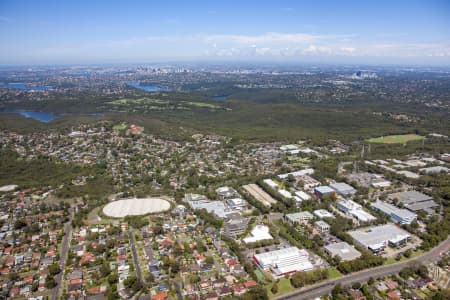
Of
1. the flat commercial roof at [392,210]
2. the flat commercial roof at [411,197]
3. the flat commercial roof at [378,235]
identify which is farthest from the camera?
the flat commercial roof at [411,197]

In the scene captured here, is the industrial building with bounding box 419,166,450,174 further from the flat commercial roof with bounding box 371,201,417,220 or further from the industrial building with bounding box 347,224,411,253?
the industrial building with bounding box 347,224,411,253

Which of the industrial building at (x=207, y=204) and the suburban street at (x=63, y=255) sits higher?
the industrial building at (x=207, y=204)

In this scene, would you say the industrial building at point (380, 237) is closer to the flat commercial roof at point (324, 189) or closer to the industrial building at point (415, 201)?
the industrial building at point (415, 201)

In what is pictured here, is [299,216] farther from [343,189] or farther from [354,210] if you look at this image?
[343,189]

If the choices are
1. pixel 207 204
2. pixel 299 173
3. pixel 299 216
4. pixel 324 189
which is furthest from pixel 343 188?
pixel 207 204

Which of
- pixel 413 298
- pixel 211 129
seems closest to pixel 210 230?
pixel 413 298

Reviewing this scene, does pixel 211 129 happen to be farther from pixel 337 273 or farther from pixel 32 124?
pixel 337 273

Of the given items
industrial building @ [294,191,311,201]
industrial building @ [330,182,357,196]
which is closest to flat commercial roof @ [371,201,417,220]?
industrial building @ [330,182,357,196]

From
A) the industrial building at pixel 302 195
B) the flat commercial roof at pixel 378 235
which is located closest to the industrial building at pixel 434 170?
the flat commercial roof at pixel 378 235
